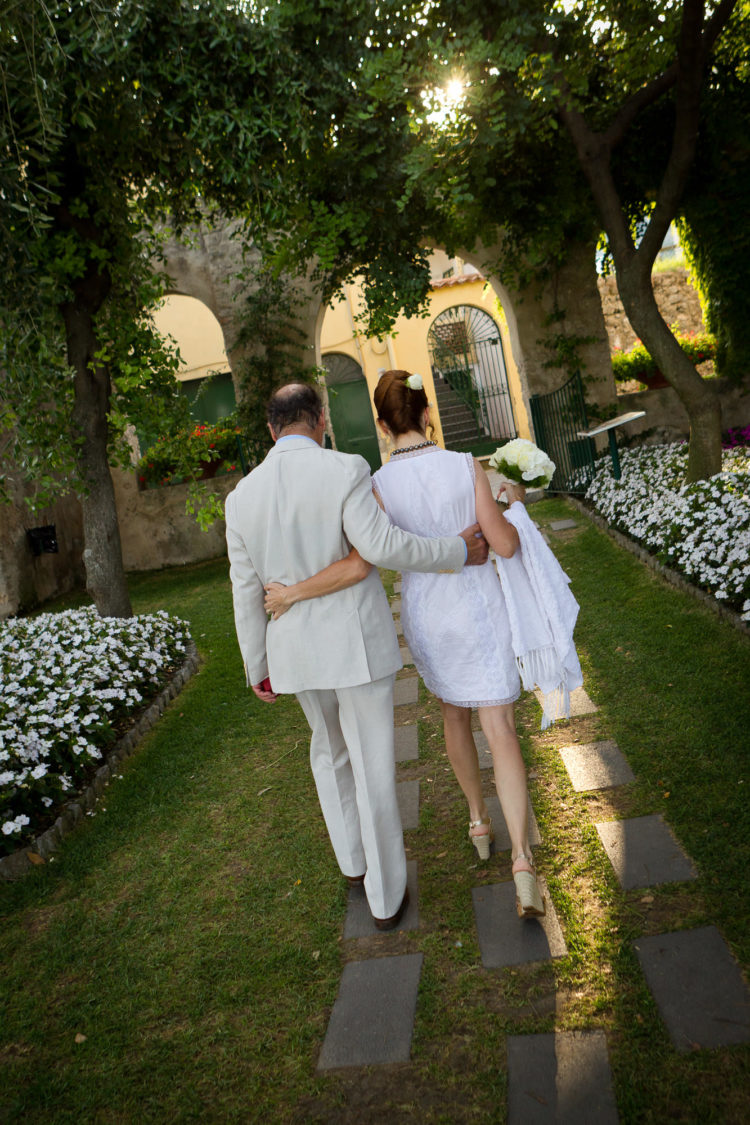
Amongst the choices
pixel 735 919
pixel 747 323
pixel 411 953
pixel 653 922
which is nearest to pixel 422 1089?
pixel 411 953

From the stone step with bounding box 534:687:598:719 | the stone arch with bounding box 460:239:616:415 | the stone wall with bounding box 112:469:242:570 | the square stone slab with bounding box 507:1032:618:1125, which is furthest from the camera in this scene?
the stone wall with bounding box 112:469:242:570

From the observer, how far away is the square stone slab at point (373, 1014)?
2045mm

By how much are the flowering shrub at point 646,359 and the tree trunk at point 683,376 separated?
444 cm

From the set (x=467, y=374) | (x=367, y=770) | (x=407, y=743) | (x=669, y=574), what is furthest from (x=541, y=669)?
(x=467, y=374)

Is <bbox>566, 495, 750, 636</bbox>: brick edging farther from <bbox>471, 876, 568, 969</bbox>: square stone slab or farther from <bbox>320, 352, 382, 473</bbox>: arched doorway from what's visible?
<bbox>320, 352, 382, 473</bbox>: arched doorway

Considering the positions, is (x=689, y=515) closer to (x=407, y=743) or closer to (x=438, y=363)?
(x=407, y=743)

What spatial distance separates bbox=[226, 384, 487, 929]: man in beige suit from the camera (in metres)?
2.32

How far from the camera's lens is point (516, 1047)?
1960mm

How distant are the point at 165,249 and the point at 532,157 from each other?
4.97 m

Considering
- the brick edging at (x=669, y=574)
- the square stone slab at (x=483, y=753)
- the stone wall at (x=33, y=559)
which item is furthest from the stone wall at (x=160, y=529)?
the square stone slab at (x=483, y=753)

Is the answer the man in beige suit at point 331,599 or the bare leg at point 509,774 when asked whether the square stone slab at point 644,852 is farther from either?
the man in beige suit at point 331,599

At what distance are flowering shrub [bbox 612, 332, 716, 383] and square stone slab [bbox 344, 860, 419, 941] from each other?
983 centimetres

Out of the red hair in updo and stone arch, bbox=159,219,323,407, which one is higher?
stone arch, bbox=159,219,323,407

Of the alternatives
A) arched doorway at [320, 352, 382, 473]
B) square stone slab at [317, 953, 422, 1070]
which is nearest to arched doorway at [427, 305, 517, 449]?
arched doorway at [320, 352, 382, 473]
